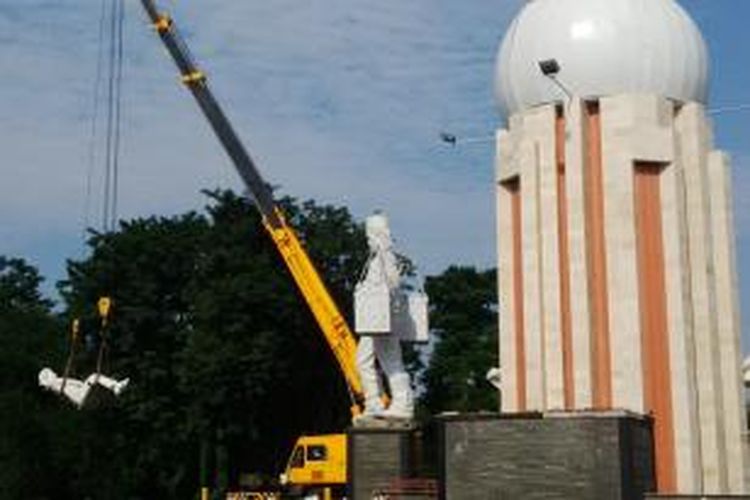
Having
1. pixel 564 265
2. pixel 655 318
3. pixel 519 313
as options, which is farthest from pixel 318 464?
pixel 655 318

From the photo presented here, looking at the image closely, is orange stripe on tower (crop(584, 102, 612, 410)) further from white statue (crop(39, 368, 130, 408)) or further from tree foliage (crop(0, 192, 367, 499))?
tree foliage (crop(0, 192, 367, 499))

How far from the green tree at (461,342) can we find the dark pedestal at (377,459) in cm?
3111

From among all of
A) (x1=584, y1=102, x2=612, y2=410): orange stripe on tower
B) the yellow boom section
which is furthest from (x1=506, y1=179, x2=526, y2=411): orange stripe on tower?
the yellow boom section

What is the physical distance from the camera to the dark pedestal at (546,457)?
94.9ft

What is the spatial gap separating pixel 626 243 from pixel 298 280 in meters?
18.8

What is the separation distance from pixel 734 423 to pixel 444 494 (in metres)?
9.59

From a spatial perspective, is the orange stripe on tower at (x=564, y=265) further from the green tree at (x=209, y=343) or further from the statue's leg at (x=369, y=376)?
the green tree at (x=209, y=343)

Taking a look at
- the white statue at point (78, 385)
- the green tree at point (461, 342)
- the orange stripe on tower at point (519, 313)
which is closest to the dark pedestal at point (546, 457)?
the orange stripe on tower at point (519, 313)

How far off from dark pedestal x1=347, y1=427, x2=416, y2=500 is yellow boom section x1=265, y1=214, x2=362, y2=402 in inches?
479

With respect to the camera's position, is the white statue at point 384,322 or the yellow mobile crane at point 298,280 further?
the yellow mobile crane at point 298,280

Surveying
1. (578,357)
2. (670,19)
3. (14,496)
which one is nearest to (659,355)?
(578,357)

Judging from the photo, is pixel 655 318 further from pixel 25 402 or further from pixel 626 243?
pixel 25 402

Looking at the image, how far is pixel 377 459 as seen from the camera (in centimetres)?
3478

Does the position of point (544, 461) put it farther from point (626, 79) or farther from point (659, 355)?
point (626, 79)
